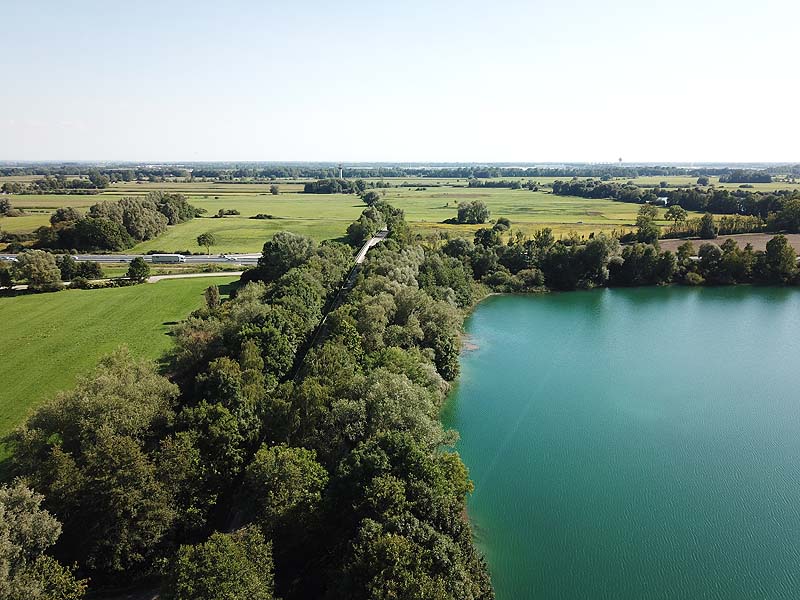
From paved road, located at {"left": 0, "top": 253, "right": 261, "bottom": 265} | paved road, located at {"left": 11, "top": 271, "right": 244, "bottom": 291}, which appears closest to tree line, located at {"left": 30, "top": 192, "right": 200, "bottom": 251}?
paved road, located at {"left": 0, "top": 253, "right": 261, "bottom": 265}

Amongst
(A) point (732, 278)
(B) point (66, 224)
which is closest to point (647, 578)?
(A) point (732, 278)

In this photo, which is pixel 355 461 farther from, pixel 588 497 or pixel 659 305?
pixel 659 305

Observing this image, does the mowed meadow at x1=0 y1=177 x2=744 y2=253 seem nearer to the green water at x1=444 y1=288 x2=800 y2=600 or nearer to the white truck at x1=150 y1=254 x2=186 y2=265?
the white truck at x1=150 y1=254 x2=186 y2=265

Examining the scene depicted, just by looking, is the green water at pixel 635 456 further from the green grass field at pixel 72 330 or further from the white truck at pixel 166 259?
the white truck at pixel 166 259

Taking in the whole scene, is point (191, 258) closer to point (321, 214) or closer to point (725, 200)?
point (321, 214)

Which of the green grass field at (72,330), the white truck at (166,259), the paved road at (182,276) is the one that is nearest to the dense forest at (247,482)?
the green grass field at (72,330)
